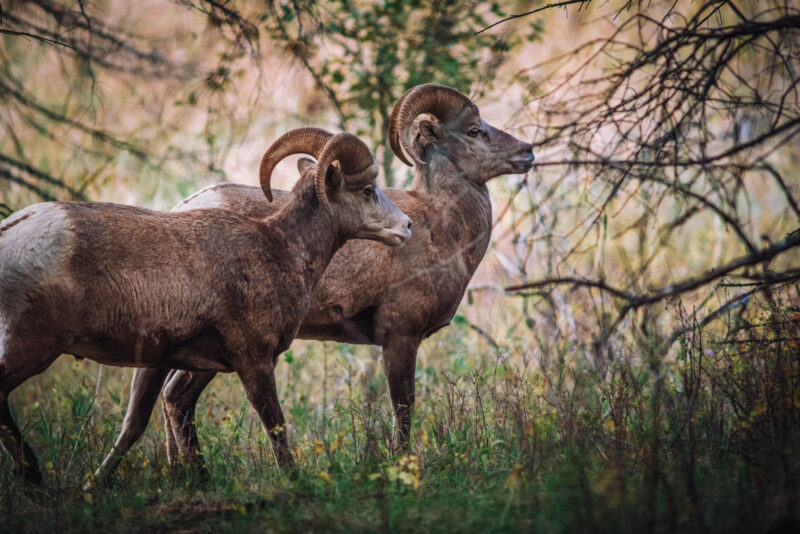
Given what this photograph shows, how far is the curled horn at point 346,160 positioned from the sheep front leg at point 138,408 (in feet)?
6.33

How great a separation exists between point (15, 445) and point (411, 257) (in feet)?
10.6

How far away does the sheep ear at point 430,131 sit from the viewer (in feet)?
22.1

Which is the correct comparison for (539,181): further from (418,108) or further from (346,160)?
(418,108)

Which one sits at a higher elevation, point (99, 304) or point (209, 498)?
point (99, 304)

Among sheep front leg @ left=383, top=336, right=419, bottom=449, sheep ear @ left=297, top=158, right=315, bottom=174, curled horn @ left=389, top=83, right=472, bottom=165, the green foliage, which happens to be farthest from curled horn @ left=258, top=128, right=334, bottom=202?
the green foliage

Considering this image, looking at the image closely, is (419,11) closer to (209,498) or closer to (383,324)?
(383,324)

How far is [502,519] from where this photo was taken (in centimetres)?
363

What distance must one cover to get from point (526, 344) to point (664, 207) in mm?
6856

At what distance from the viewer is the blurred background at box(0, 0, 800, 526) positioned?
425cm

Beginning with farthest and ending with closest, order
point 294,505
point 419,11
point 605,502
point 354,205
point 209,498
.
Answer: point 419,11
point 354,205
point 209,498
point 294,505
point 605,502

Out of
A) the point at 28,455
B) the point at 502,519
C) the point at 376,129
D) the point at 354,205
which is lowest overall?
the point at 502,519

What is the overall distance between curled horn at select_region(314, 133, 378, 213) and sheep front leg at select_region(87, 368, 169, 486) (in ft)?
6.33

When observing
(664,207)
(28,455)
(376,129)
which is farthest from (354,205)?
(664,207)

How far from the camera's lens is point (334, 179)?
571cm
